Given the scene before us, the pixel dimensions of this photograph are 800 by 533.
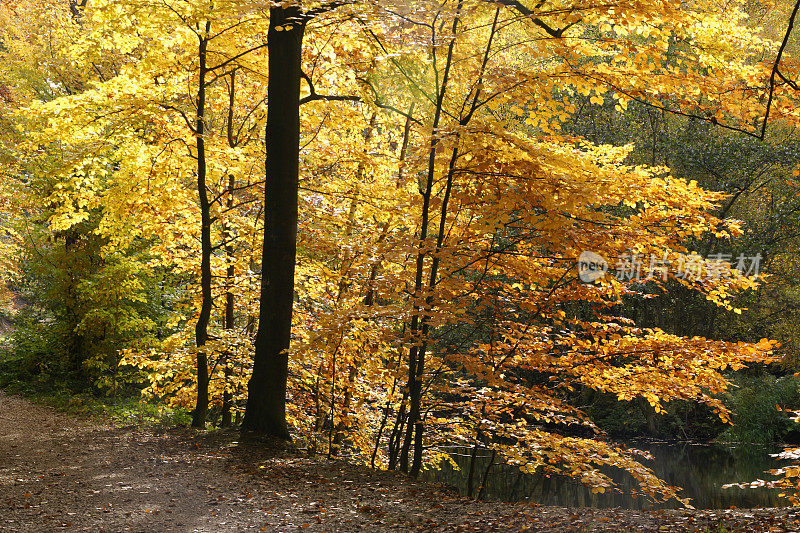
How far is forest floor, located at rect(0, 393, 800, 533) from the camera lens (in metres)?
3.92

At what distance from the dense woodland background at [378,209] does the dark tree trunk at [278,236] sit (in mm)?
24

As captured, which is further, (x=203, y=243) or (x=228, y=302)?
(x=228, y=302)

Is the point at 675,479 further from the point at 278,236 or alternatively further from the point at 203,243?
the point at 203,243

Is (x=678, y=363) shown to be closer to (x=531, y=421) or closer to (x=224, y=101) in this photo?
(x=224, y=101)

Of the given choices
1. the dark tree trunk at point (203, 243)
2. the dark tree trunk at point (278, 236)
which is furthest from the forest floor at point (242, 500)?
the dark tree trunk at point (203, 243)

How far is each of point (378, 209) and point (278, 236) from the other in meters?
1.94

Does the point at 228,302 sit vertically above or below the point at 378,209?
below

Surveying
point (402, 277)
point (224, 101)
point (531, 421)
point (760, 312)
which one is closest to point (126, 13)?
point (224, 101)

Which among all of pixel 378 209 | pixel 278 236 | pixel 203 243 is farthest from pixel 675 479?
pixel 203 243

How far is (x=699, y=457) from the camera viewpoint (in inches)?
568

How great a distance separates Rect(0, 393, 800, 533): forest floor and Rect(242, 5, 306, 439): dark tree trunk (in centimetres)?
45

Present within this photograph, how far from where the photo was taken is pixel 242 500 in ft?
15.0

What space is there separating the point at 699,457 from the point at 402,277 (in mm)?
11836

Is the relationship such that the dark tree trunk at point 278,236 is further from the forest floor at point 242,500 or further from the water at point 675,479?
the water at point 675,479
